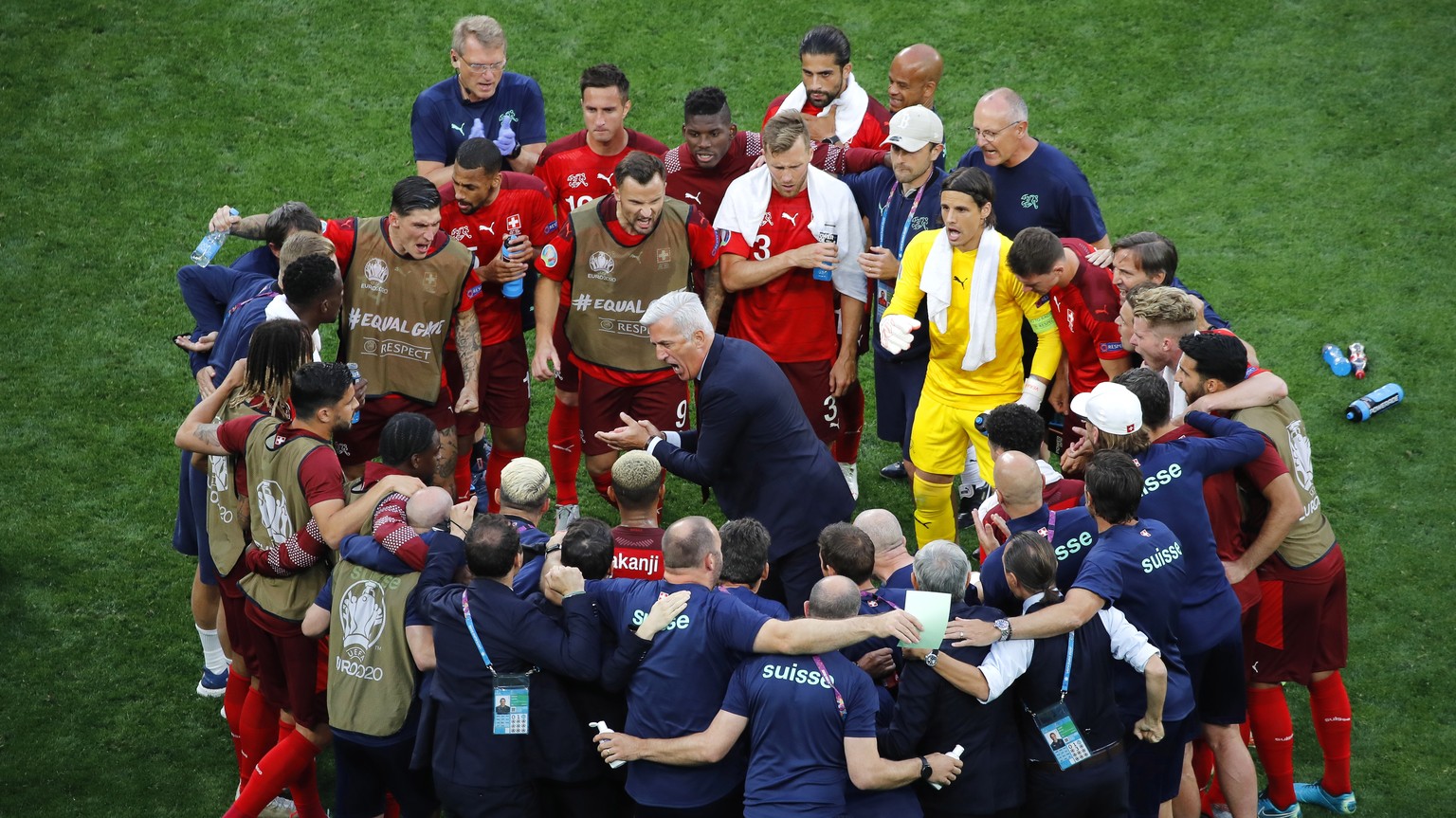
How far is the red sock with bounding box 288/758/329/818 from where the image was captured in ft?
18.7

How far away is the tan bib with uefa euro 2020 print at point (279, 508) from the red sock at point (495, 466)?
237 cm

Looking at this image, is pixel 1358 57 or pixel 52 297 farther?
pixel 1358 57

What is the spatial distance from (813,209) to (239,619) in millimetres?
3450

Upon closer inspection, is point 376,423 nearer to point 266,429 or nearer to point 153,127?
point 266,429

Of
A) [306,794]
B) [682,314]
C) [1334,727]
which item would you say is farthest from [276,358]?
[1334,727]

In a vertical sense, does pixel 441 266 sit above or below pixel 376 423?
above

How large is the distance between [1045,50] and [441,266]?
670 cm

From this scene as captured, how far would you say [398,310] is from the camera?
6.71 meters

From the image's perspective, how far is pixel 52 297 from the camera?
31.3 ft

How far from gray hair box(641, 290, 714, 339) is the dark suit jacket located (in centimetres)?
11

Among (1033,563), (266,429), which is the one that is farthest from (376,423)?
(1033,563)

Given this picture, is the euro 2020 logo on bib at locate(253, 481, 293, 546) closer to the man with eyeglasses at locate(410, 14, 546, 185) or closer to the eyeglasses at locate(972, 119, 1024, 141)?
the man with eyeglasses at locate(410, 14, 546, 185)

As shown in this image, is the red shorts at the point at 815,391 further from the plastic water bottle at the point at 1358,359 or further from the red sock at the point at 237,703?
the plastic water bottle at the point at 1358,359

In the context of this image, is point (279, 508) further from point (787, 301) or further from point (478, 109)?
point (478, 109)
